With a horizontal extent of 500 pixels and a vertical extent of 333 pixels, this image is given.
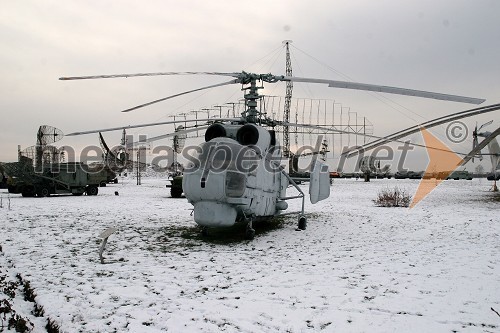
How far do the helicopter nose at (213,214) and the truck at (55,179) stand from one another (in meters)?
19.5

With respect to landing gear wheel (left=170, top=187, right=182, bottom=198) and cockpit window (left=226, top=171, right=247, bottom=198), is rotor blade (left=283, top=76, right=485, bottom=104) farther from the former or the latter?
landing gear wheel (left=170, top=187, right=182, bottom=198)

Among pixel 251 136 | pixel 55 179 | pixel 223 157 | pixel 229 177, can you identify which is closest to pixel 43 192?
pixel 55 179

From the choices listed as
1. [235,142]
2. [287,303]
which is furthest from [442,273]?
[235,142]

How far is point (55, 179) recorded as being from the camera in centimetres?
2475

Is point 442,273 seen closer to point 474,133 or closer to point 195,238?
point 195,238

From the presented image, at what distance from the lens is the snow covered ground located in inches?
185

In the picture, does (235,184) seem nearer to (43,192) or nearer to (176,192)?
(176,192)

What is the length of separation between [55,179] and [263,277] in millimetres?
22426

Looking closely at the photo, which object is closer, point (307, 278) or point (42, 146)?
point (307, 278)

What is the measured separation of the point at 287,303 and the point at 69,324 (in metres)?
2.81

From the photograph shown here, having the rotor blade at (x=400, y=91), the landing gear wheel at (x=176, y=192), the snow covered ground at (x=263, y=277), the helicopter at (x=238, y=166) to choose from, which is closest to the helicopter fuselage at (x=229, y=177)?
the helicopter at (x=238, y=166)

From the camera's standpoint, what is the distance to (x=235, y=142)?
371 inches

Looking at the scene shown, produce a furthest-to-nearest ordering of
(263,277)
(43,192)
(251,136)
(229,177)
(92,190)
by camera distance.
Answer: (92,190)
(43,192)
(251,136)
(229,177)
(263,277)

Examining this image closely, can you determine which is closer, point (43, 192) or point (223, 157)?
point (223, 157)
